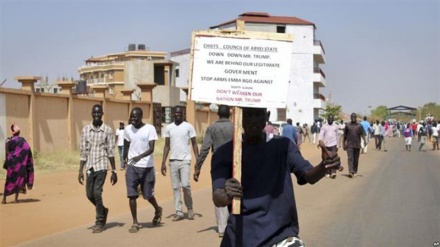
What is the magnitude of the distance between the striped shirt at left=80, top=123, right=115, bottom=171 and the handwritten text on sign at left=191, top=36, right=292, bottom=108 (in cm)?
518

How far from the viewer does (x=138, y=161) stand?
9312mm

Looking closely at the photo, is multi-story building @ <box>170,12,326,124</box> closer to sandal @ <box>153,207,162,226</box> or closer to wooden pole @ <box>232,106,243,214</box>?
sandal @ <box>153,207,162,226</box>

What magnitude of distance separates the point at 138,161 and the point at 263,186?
17.8 ft

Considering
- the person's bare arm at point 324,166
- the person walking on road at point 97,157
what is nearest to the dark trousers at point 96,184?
the person walking on road at point 97,157

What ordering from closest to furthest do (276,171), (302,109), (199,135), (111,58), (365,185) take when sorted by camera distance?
(276,171), (365,185), (199,135), (302,109), (111,58)

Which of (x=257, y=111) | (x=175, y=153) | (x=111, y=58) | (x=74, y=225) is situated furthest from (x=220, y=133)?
(x=111, y=58)

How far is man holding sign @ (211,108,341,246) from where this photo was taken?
13.2ft

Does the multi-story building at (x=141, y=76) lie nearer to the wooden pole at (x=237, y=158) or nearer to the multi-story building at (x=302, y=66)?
the multi-story building at (x=302, y=66)

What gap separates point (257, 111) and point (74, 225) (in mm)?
6774

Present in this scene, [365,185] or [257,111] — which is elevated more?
[257,111]

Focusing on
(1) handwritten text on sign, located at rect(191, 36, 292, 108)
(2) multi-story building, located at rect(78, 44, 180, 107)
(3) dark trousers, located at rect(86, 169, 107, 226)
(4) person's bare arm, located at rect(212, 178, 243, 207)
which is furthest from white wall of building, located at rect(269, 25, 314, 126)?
(4) person's bare arm, located at rect(212, 178, 243, 207)

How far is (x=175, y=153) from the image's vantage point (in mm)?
10062

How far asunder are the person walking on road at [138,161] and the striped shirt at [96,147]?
32cm

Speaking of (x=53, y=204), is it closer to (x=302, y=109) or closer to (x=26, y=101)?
(x=26, y=101)
